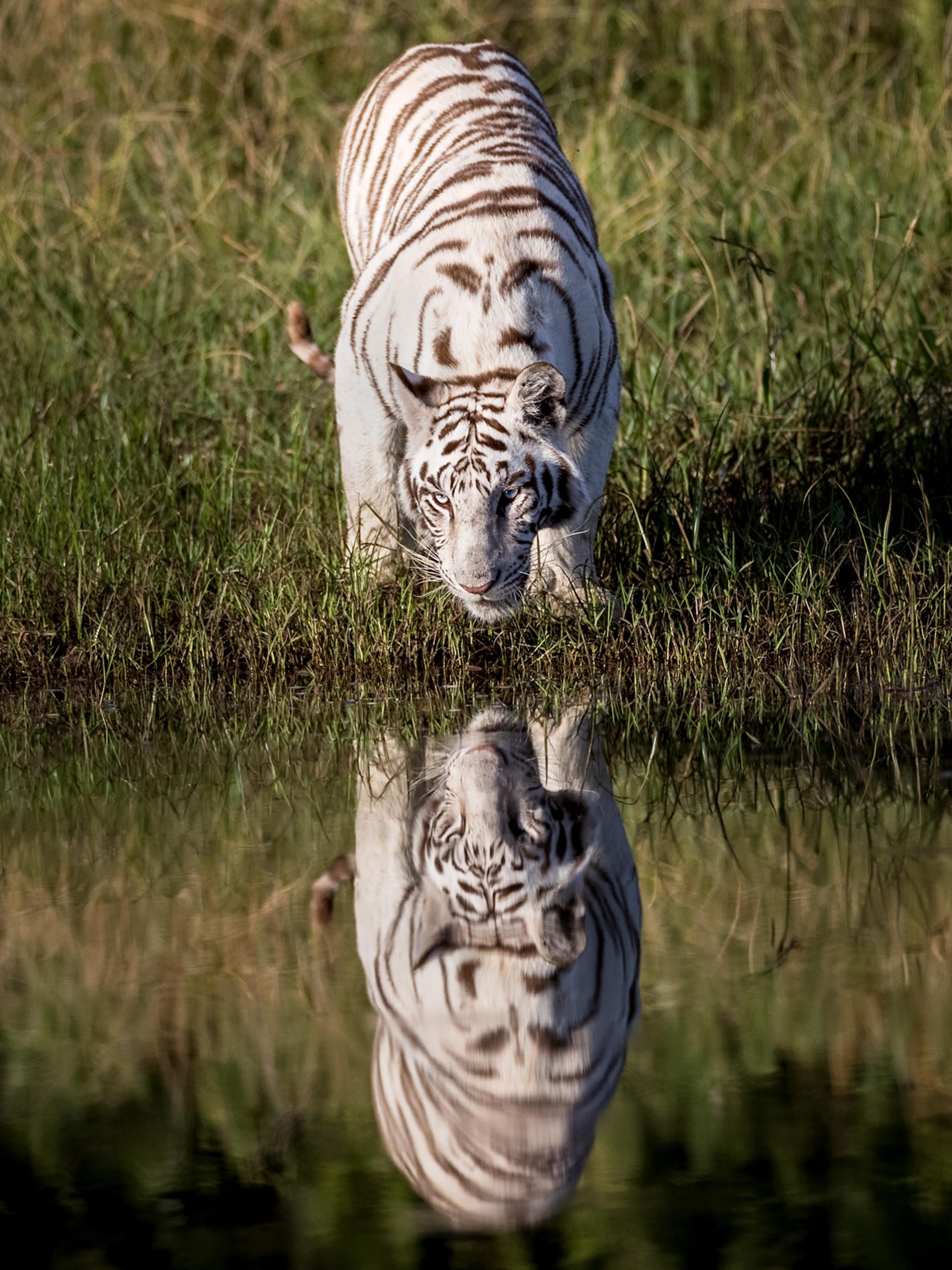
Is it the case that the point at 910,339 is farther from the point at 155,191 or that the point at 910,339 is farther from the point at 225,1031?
the point at 225,1031

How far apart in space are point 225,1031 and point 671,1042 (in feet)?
1.91

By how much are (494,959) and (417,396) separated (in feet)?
6.55

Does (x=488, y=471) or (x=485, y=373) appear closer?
(x=488, y=471)

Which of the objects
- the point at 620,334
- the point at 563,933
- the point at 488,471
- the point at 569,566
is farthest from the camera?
the point at 620,334

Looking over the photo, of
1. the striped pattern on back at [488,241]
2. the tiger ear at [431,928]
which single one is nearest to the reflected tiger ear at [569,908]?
the tiger ear at [431,928]

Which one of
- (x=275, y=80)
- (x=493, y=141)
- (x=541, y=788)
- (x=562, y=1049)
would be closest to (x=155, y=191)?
(x=275, y=80)

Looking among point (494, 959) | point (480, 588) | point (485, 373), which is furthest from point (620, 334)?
point (494, 959)

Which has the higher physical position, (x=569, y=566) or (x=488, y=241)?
(x=488, y=241)

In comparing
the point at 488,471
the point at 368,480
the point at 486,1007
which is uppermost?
the point at 368,480

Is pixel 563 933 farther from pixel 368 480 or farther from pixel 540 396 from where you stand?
pixel 368 480

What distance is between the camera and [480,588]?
4.03 m

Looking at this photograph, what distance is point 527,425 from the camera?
4.20 metres

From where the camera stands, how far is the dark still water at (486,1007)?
1.90 metres

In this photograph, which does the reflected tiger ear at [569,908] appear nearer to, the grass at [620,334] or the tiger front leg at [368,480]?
the grass at [620,334]
